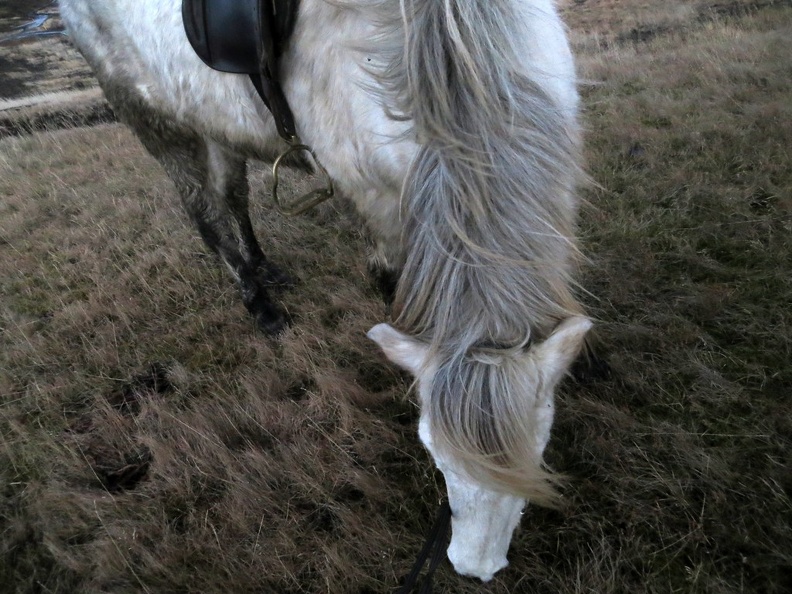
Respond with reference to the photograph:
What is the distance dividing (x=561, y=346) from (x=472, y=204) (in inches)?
16.1

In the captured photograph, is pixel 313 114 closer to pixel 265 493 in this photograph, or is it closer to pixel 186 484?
pixel 265 493

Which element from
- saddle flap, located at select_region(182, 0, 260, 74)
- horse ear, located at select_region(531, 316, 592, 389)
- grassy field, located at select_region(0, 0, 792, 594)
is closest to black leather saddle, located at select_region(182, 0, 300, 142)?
saddle flap, located at select_region(182, 0, 260, 74)

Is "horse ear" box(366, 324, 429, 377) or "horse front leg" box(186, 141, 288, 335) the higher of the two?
"horse ear" box(366, 324, 429, 377)

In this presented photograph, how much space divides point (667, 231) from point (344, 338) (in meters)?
2.18

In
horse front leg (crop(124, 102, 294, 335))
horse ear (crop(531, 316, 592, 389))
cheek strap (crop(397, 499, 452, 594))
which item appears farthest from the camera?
horse front leg (crop(124, 102, 294, 335))

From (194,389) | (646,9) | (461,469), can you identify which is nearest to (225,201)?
(194,389)

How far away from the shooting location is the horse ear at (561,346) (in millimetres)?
1011

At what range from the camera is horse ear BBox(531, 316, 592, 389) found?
39.8 inches

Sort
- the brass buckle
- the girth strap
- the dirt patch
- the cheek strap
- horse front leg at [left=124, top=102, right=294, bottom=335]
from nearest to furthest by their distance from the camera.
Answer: the cheek strap < the girth strap < the brass buckle < horse front leg at [left=124, top=102, right=294, bottom=335] < the dirt patch

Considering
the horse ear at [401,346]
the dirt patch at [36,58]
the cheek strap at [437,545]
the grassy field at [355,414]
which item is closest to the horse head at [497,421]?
the horse ear at [401,346]

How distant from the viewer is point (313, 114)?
1.65 meters

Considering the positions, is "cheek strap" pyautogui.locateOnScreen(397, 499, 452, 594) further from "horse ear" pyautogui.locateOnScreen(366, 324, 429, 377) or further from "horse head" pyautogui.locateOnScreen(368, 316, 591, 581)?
"horse ear" pyautogui.locateOnScreen(366, 324, 429, 377)

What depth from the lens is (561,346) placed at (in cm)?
102

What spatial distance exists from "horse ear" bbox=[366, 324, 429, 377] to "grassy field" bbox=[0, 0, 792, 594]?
0.82 meters
